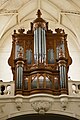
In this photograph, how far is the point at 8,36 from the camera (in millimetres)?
21234

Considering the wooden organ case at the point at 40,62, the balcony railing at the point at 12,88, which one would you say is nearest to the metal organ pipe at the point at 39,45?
the wooden organ case at the point at 40,62

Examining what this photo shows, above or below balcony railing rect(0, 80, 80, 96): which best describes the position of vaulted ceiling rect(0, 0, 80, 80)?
above

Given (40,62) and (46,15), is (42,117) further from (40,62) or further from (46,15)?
(46,15)

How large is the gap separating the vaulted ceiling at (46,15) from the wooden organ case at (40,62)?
21.0ft

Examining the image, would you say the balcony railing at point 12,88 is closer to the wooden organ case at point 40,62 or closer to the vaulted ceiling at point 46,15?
the wooden organ case at point 40,62

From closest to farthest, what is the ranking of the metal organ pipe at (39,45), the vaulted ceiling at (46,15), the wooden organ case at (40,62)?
the wooden organ case at (40,62) → the metal organ pipe at (39,45) → the vaulted ceiling at (46,15)

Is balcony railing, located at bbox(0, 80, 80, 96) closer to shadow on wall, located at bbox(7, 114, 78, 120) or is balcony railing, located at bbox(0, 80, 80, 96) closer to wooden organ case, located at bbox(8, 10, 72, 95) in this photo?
wooden organ case, located at bbox(8, 10, 72, 95)

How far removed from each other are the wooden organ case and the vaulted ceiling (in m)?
6.40

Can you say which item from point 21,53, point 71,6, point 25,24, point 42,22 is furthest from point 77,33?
point 21,53

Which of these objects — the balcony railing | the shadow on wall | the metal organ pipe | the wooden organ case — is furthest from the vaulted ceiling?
the shadow on wall

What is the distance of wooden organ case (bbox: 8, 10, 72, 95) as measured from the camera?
12.5 m

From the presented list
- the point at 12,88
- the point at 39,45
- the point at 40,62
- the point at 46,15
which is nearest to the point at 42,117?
the point at 12,88

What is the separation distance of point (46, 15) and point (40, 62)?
30.0ft

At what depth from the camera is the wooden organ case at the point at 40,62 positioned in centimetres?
1245
